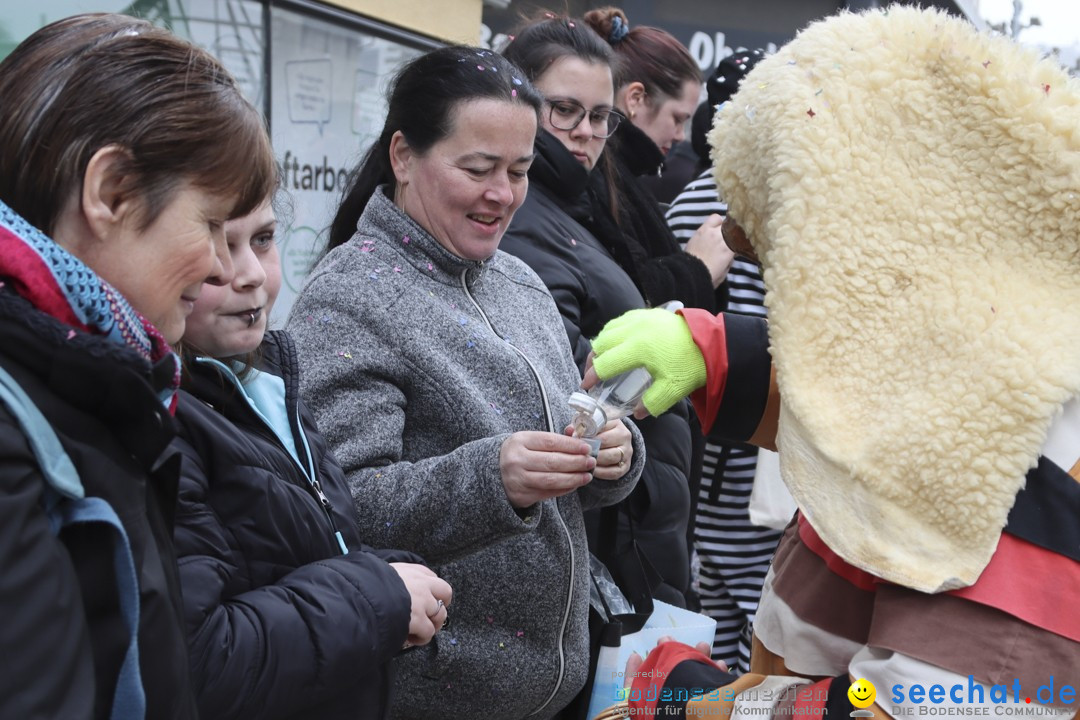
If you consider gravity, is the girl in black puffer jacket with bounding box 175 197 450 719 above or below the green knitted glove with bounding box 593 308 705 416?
below

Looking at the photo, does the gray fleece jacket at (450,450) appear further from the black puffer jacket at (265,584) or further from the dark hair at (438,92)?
the black puffer jacket at (265,584)

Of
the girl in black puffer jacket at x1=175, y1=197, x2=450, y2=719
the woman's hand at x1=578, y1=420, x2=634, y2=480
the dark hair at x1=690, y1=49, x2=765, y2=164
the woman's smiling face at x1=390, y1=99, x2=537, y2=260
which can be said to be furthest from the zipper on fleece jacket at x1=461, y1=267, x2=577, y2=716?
the dark hair at x1=690, y1=49, x2=765, y2=164

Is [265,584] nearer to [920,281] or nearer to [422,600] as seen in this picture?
[422,600]

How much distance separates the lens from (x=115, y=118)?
117cm

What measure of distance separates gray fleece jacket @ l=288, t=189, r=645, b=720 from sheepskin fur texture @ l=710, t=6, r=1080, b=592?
725 millimetres

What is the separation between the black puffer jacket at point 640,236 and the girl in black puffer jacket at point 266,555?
1.58 m

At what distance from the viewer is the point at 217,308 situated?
159cm

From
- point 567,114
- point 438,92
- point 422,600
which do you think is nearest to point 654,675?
point 422,600

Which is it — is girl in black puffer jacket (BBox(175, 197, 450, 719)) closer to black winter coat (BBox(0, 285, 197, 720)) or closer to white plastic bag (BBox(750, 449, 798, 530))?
black winter coat (BBox(0, 285, 197, 720))

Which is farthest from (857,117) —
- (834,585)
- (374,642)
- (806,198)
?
(374,642)

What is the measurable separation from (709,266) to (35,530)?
8.68ft

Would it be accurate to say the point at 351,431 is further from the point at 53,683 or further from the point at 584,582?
the point at 53,683

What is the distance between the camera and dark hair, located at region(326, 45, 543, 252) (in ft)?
7.41

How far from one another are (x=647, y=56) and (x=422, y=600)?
2.84 m
